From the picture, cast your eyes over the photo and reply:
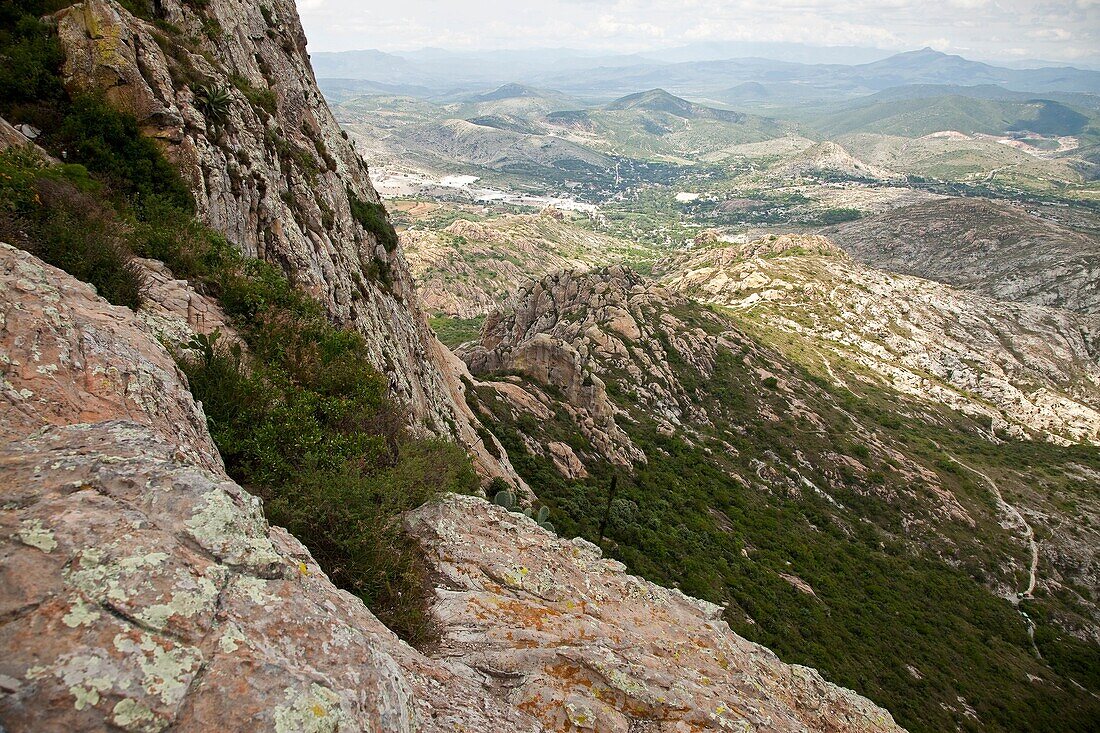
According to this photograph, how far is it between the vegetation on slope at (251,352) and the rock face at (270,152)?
1100 mm

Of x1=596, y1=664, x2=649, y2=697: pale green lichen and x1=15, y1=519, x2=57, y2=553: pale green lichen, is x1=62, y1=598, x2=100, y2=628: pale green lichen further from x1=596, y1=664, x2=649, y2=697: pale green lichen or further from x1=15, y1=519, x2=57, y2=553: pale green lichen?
x1=596, y1=664, x2=649, y2=697: pale green lichen

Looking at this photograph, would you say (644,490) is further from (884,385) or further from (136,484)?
(884,385)

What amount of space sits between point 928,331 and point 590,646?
144m

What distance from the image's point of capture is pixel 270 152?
2161 cm

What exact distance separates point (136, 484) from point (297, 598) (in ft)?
6.67

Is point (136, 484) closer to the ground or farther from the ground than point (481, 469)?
farther from the ground

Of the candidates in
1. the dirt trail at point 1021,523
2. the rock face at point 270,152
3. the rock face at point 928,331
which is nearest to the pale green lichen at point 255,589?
the rock face at point 270,152

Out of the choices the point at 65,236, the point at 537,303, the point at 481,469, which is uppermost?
the point at 65,236

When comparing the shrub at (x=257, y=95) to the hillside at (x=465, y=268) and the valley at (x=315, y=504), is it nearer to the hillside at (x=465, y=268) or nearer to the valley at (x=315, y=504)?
the valley at (x=315, y=504)

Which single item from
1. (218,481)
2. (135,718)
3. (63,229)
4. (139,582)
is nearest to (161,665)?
(135,718)

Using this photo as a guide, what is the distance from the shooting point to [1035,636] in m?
51.9

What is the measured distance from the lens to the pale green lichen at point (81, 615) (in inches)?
151

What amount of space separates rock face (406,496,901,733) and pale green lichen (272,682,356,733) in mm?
4427

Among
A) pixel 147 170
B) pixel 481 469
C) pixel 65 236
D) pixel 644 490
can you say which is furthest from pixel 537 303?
pixel 65 236
